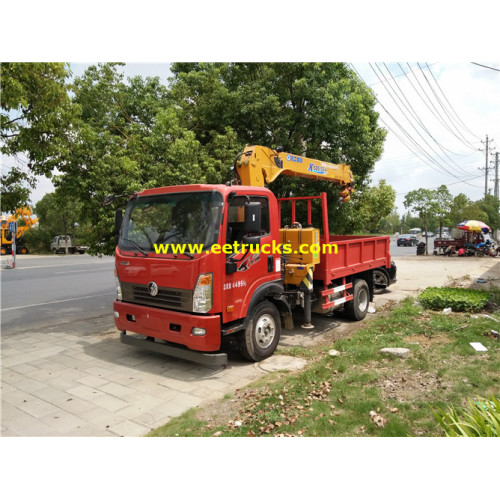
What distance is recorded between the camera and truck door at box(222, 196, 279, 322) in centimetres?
494

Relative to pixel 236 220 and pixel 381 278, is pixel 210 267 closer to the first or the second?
pixel 236 220

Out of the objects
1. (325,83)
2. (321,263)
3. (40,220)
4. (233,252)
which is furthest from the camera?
(40,220)

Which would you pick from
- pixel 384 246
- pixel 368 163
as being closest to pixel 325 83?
pixel 368 163

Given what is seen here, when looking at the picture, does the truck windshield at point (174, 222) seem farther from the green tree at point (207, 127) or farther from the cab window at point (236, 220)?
the green tree at point (207, 127)

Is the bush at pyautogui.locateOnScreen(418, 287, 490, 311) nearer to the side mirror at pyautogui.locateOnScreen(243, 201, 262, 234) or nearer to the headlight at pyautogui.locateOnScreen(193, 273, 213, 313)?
the side mirror at pyautogui.locateOnScreen(243, 201, 262, 234)

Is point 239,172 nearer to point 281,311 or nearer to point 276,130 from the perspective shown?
point 281,311

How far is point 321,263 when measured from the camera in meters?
6.80

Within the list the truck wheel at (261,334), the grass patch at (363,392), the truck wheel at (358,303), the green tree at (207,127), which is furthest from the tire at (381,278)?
the truck wheel at (261,334)

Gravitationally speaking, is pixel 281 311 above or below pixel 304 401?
above

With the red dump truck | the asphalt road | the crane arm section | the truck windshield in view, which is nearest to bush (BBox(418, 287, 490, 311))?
the red dump truck

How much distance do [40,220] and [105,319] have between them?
32.6 meters

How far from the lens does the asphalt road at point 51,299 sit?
851cm

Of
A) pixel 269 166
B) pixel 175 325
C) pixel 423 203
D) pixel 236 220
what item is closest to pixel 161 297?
pixel 175 325

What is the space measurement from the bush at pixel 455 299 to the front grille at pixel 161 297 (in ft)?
19.0
